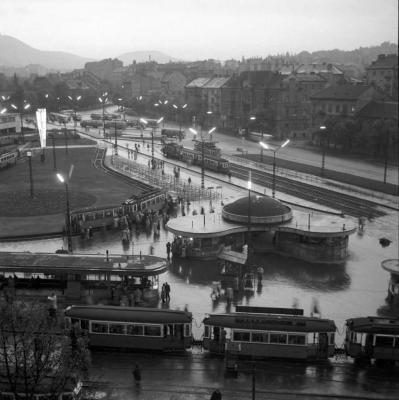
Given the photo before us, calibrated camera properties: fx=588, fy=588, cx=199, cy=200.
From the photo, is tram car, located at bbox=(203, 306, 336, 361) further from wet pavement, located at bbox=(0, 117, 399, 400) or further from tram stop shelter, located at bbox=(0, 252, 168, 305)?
tram stop shelter, located at bbox=(0, 252, 168, 305)

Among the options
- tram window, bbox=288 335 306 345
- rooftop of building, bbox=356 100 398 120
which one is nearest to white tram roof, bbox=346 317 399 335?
tram window, bbox=288 335 306 345

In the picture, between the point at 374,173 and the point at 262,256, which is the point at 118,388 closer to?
the point at 262,256

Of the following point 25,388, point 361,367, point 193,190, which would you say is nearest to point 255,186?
point 193,190

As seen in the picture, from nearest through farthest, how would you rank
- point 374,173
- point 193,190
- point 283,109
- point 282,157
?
1. point 193,190
2. point 374,173
3. point 282,157
4. point 283,109

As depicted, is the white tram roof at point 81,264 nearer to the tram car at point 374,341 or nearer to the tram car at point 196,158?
the tram car at point 374,341

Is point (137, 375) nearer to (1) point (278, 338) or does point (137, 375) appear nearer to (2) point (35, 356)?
(2) point (35, 356)
